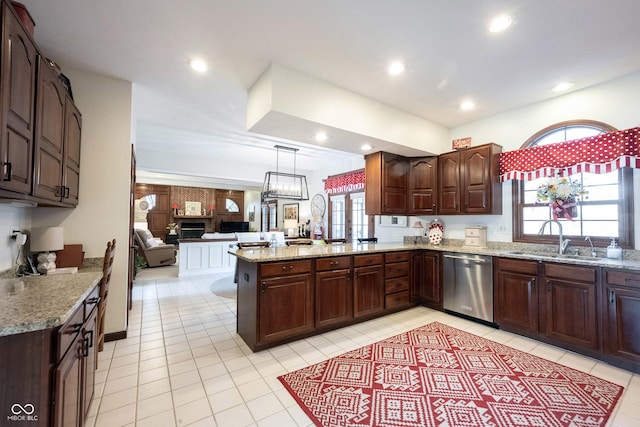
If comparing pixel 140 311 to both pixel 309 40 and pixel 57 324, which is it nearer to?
pixel 57 324

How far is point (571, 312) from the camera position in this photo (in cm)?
275

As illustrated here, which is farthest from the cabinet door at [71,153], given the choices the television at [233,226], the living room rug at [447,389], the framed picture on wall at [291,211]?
the television at [233,226]

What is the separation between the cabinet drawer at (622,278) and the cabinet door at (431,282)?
1.70m

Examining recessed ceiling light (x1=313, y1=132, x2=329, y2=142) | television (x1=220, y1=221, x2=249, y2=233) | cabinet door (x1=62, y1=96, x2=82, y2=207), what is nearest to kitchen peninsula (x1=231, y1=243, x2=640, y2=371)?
recessed ceiling light (x1=313, y1=132, x2=329, y2=142)

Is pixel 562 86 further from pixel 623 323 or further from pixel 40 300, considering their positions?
pixel 40 300

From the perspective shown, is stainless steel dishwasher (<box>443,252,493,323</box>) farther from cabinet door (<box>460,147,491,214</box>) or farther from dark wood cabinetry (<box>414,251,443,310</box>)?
cabinet door (<box>460,147,491,214</box>)

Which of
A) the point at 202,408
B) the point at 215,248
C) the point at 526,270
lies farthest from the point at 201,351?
the point at 215,248

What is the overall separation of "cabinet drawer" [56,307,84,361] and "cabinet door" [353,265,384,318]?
258cm

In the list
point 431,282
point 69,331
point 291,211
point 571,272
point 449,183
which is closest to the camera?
point 69,331

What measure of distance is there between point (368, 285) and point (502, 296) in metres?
1.58

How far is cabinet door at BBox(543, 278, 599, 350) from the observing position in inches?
103

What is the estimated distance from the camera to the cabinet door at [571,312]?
2.63 metres

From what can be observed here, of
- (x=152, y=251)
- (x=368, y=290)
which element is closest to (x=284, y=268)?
(x=368, y=290)

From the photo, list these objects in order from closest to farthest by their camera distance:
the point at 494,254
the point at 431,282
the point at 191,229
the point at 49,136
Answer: the point at 49,136 → the point at 494,254 → the point at 431,282 → the point at 191,229
